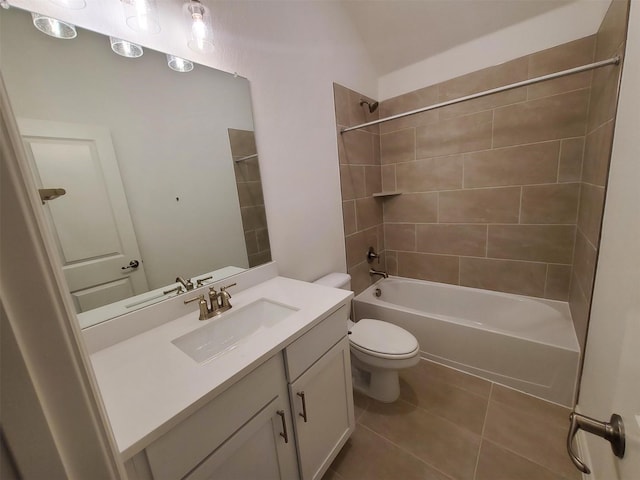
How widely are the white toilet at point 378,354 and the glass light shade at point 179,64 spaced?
4.44 feet

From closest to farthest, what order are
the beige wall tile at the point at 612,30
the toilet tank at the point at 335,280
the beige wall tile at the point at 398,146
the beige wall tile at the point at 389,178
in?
the beige wall tile at the point at 612,30 → the toilet tank at the point at 335,280 → the beige wall tile at the point at 398,146 → the beige wall tile at the point at 389,178

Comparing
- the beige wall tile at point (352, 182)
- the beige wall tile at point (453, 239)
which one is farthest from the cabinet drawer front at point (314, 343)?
the beige wall tile at point (453, 239)

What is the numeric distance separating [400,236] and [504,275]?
2.92 ft

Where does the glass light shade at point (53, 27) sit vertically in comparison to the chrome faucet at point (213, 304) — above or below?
above

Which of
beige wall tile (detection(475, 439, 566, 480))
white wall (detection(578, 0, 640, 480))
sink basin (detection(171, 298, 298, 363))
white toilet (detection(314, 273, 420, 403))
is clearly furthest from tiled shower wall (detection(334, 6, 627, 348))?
sink basin (detection(171, 298, 298, 363))

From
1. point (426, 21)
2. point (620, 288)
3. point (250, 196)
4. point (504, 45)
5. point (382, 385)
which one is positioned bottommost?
point (382, 385)

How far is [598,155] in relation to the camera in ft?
4.37

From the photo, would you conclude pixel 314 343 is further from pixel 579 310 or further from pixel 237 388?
pixel 579 310

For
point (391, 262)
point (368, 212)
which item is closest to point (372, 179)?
point (368, 212)

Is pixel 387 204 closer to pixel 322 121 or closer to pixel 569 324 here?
pixel 322 121

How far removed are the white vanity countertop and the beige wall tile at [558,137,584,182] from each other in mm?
1838

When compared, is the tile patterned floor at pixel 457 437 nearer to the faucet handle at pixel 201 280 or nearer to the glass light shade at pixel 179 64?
the faucet handle at pixel 201 280

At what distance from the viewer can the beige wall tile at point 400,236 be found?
2.45 meters

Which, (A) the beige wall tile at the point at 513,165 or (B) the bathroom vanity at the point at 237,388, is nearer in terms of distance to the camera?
(B) the bathroom vanity at the point at 237,388
